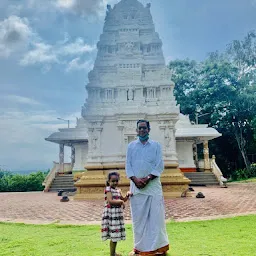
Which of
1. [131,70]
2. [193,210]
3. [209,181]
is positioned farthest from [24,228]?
[209,181]

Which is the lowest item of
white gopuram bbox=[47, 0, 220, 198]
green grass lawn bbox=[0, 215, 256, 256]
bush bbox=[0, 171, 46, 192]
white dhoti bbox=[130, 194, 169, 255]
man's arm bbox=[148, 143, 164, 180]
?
bush bbox=[0, 171, 46, 192]

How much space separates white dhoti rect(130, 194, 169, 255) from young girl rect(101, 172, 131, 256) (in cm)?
20

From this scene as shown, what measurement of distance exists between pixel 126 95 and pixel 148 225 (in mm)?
11818

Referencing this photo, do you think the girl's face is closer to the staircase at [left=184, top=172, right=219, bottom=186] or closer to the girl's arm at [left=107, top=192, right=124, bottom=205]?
the girl's arm at [left=107, top=192, right=124, bottom=205]

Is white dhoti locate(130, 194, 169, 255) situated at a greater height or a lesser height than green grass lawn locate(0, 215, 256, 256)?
greater

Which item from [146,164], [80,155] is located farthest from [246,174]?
[146,164]

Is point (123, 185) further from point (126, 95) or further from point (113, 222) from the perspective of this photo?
point (113, 222)

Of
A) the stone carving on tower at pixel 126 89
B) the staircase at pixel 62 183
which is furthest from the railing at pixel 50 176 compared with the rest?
the stone carving on tower at pixel 126 89

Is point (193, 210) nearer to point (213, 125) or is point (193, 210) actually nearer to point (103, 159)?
point (103, 159)

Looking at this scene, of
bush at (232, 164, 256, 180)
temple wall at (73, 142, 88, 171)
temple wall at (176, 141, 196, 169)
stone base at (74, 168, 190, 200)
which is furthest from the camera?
bush at (232, 164, 256, 180)

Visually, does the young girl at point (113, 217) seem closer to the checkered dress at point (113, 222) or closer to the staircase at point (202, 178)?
the checkered dress at point (113, 222)

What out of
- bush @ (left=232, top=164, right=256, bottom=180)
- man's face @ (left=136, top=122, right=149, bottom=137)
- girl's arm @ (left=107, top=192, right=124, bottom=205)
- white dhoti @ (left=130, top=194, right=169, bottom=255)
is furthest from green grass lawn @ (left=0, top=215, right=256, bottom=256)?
bush @ (left=232, top=164, right=256, bottom=180)

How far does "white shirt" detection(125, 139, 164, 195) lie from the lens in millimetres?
4102

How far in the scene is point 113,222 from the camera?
4.03 m
